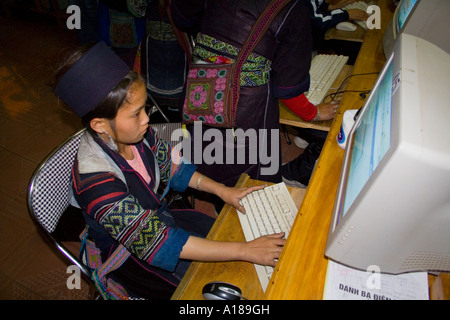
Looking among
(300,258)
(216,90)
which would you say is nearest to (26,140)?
(216,90)

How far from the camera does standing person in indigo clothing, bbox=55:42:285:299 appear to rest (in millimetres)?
846

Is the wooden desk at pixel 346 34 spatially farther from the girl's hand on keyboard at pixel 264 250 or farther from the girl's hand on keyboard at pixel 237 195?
the girl's hand on keyboard at pixel 264 250

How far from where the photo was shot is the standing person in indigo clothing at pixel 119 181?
846 millimetres

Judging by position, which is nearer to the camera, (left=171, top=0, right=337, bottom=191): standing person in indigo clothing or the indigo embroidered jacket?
the indigo embroidered jacket

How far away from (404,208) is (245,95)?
0.85m

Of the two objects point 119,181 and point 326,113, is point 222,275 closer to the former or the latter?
point 119,181

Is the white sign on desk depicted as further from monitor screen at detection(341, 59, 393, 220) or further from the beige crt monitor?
monitor screen at detection(341, 59, 393, 220)

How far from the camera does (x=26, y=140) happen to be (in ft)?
8.34

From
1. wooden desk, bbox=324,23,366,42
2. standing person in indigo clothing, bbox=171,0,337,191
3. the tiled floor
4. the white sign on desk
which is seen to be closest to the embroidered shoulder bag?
standing person in indigo clothing, bbox=171,0,337,191

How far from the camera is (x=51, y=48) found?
11.8 feet

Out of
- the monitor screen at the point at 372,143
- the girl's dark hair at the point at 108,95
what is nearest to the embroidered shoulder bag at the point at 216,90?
the girl's dark hair at the point at 108,95
